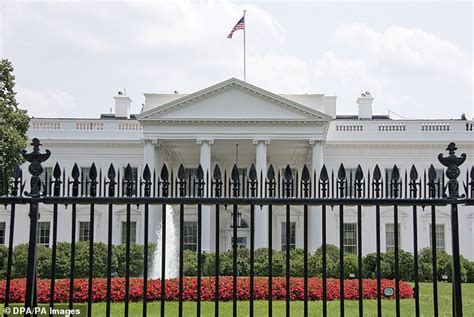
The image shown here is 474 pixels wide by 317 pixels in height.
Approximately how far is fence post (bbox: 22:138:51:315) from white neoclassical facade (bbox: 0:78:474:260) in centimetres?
2580

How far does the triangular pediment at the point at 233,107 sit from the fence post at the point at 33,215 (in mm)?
26217

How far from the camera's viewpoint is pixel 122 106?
4019 cm

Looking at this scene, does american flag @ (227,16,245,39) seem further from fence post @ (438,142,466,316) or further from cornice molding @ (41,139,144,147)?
fence post @ (438,142,466,316)

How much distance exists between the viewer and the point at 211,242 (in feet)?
113

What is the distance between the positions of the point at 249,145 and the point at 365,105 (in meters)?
11.5

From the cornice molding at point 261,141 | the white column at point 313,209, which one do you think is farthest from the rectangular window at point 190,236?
the cornice molding at point 261,141

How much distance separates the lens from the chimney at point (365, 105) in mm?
39719

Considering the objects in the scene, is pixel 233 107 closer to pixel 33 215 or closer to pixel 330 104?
pixel 330 104

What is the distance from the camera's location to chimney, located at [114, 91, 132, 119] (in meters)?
39.7

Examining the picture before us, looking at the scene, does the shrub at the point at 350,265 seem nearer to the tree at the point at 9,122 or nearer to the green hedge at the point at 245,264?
the green hedge at the point at 245,264

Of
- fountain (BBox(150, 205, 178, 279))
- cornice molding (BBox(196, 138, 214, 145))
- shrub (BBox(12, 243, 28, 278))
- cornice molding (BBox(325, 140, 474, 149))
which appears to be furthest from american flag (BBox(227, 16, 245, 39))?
shrub (BBox(12, 243, 28, 278))

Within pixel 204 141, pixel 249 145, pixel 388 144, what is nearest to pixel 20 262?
pixel 204 141

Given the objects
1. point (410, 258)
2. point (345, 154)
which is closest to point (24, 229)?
point (345, 154)

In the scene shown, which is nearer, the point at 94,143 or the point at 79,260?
the point at 79,260
